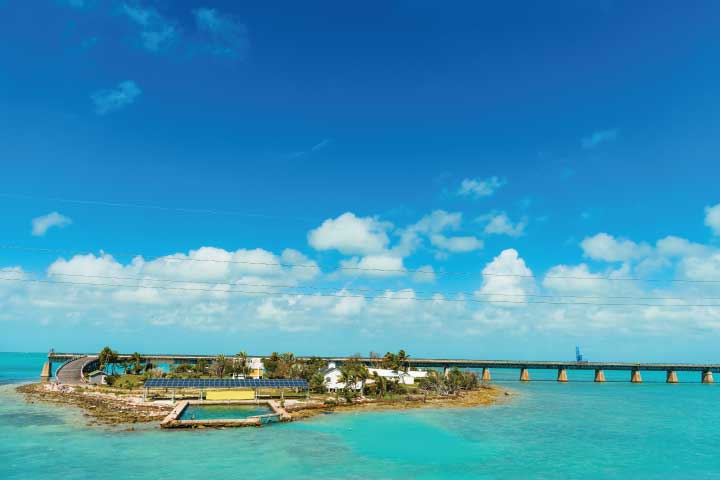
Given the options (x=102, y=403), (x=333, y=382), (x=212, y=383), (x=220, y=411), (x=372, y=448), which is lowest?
(x=220, y=411)

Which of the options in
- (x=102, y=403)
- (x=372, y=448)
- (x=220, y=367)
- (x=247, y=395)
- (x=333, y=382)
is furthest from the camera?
(x=220, y=367)

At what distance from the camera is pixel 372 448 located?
49.5 meters

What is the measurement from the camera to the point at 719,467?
46281mm

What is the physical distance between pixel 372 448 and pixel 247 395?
38125 millimetres

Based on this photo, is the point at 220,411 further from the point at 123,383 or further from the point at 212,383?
the point at 123,383

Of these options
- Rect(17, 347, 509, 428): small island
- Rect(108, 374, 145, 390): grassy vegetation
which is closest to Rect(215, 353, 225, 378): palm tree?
Rect(17, 347, 509, 428): small island

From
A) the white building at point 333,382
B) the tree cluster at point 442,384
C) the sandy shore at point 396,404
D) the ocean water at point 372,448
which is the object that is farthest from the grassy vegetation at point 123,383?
the tree cluster at point 442,384

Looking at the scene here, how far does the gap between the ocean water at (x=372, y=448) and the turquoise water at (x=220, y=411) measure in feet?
30.5

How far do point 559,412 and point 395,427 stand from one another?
35.8 meters

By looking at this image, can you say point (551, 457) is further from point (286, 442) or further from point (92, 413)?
point (92, 413)

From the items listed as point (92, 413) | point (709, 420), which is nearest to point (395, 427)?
point (92, 413)

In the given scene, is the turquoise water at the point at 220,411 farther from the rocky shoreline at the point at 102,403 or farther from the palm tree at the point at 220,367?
the palm tree at the point at 220,367

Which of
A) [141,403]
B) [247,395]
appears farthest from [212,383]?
[141,403]

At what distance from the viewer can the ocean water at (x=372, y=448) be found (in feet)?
134
